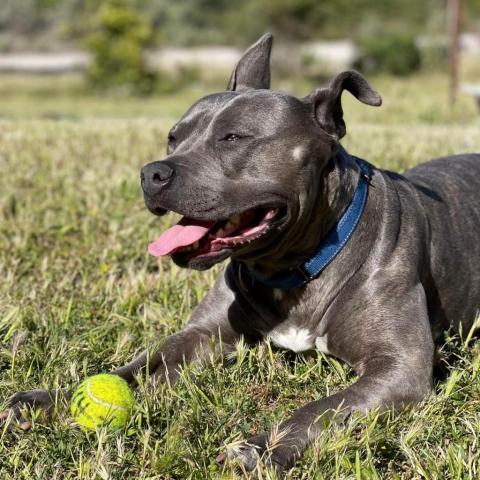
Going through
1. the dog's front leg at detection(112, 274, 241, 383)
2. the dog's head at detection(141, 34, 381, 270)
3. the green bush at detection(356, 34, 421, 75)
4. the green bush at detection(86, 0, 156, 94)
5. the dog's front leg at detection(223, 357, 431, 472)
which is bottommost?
the green bush at detection(356, 34, 421, 75)

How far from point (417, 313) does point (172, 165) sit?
1.11 metres

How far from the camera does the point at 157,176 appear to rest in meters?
3.09

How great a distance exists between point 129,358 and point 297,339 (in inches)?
28.3

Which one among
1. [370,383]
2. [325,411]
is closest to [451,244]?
[370,383]

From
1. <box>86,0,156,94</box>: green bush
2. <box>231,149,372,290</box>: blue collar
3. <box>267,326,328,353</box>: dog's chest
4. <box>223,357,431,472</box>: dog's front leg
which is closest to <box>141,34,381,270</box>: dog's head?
<box>231,149,372,290</box>: blue collar

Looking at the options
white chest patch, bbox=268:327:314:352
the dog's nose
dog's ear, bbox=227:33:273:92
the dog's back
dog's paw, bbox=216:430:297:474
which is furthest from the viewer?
dog's ear, bbox=227:33:273:92

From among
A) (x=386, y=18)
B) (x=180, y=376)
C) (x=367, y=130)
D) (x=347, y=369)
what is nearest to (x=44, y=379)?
(x=180, y=376)

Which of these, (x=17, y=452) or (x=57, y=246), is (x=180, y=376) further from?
(x=57, y=246)

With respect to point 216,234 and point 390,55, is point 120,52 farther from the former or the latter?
point 216,234

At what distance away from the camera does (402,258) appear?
11.3ft

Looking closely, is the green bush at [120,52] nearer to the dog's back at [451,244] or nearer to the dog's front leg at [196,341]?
the dog's back at [451,244]

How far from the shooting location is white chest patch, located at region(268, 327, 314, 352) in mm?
3457

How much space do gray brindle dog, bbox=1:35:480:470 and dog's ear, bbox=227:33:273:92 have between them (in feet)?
2.14

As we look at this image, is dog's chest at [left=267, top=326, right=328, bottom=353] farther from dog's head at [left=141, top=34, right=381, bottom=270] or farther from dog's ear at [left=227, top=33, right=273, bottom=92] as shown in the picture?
dog's ear at [left=227, top=33, right=273, bottom=92]
